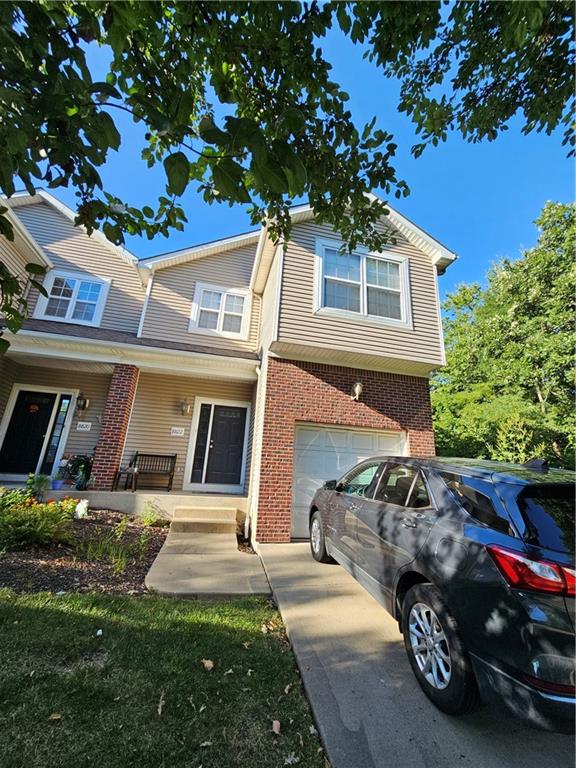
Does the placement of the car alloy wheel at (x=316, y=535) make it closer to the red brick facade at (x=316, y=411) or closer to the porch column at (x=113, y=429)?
the red brick facade at (x=316, y=411)

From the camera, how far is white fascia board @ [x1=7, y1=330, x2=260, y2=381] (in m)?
7.46

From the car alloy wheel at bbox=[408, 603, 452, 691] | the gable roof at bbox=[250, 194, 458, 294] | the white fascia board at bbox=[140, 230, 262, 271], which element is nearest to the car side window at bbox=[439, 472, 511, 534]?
the car alloy wheel at bbox=[408, 603, 452, 691]

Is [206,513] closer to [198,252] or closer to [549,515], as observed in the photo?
[549,515]

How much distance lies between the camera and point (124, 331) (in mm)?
9539

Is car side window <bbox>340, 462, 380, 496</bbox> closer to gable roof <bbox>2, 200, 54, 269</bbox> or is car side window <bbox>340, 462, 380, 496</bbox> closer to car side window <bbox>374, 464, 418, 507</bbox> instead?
car side window <bbox>374, 464, 418, 507</bbox>

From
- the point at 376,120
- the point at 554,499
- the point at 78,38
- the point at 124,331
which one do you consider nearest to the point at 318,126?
the point at 376,120

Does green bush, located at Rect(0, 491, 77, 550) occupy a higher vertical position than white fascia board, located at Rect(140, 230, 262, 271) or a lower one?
lower

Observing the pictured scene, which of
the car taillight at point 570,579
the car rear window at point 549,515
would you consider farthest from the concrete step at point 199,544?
the car taillight at point 570,579

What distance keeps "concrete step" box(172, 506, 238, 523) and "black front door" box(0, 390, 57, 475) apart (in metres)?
4.83

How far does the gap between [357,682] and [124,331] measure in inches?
379

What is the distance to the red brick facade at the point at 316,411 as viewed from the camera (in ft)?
20.5

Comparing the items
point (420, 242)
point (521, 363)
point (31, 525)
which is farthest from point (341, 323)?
point (521, 363)

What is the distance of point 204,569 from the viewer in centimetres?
463

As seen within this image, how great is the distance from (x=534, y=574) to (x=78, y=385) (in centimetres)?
1032
